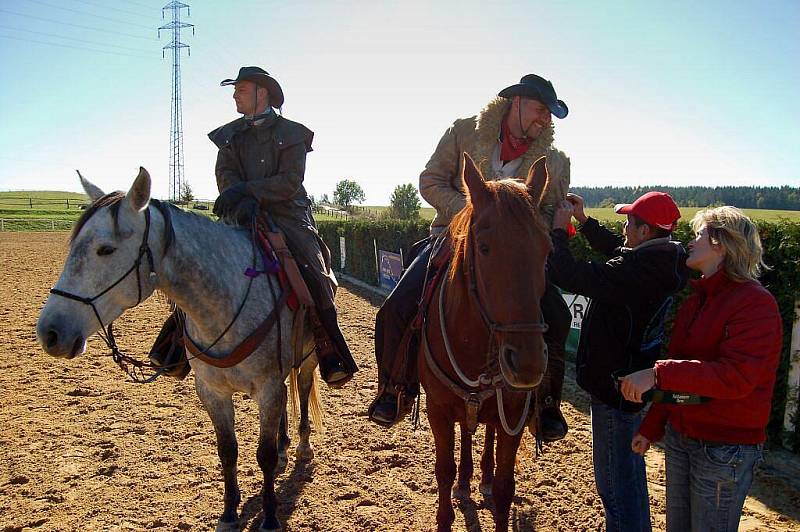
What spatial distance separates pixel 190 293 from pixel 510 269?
2.16m

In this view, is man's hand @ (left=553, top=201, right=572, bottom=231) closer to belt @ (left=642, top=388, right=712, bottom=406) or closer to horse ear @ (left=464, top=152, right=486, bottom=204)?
horse ear @ (left=464, top=152, right=486, bottom=204)

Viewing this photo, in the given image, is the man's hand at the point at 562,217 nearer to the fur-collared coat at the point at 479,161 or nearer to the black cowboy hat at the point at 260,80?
the fur-collared coat at the point at 479,161

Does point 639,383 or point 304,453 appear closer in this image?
point 639,383

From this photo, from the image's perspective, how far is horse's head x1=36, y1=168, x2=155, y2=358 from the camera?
2.53m

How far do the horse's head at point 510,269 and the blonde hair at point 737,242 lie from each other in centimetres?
79

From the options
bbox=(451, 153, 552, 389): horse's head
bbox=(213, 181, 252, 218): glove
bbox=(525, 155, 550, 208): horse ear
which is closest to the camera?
bbox=(451, 153, 552, 389): horse's head

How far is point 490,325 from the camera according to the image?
209 centimetres

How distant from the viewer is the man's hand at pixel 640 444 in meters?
2.51

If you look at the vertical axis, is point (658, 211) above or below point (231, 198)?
below

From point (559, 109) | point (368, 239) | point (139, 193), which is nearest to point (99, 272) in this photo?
point (139, 193)

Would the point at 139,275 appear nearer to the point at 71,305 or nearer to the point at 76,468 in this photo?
the point at 71,305

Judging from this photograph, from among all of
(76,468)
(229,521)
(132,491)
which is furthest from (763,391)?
(76,468)

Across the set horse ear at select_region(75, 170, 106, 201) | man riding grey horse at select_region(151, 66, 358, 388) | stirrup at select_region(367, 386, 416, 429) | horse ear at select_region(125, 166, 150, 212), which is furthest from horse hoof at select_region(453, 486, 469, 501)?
horse ear at select_region(75, 170, 106, 201)

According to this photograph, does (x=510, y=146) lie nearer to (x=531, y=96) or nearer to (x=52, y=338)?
(x=531, y=96)
